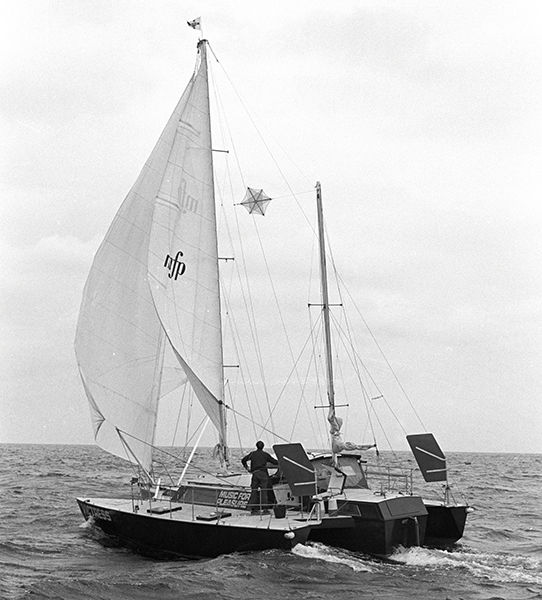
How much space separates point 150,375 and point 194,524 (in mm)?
4946

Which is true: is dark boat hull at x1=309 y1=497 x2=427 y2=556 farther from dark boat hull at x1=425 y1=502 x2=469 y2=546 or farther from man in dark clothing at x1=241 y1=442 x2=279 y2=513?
man in dark clothing at x1=241 y1=442 x2=279 y2=513

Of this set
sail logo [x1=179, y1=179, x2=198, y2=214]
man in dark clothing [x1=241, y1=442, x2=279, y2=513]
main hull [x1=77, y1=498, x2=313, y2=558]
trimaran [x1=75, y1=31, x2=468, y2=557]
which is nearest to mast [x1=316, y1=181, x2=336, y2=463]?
trimaran [x1=75, y1=31, x2=468, y2=557]

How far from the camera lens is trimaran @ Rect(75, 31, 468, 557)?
15.4 m

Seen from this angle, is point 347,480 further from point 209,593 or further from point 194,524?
point 209,593

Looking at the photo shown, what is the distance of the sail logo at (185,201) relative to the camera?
19.7m

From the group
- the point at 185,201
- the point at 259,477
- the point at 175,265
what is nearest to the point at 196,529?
the point at 259,477

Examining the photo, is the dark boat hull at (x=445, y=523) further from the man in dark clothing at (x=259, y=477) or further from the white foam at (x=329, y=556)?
the man in dark clothing at (x=259, y=477)

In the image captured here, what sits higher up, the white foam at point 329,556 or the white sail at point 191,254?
the white sail at point 191,254

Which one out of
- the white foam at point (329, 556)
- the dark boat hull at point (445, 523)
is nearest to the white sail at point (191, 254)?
the white foam at point (329, 556)

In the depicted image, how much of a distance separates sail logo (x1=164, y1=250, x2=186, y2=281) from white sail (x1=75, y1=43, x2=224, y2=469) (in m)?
0.03

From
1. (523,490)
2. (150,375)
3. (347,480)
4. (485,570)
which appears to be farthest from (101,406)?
(523,490)

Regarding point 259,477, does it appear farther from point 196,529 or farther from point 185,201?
point 185,201

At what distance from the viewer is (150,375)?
63.3ft

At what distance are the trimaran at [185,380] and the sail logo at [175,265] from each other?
30mm
